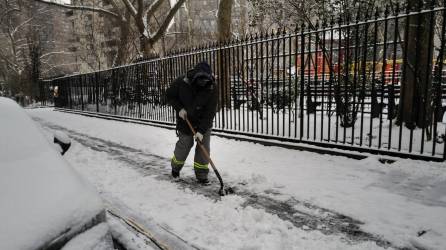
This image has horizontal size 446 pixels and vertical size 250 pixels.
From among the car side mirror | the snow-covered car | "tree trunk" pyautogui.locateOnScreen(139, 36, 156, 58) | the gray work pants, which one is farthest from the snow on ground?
"tree trunk" pyautogui.locateOnScreen(139, 36, 156, 58)

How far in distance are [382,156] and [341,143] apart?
828 mm

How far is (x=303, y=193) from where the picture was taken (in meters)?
4.77

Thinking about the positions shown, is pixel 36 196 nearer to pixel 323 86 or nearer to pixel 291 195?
pixel 291 195

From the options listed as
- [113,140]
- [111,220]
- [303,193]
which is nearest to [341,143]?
[303,193]

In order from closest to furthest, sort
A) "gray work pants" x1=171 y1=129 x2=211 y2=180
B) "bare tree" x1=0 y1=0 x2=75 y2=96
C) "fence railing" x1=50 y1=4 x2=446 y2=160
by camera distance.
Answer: "gray work pants" x1=171 y1=129 x2=211 y2=180 < "fence railing" x1=50 y1=4 x2=446 y2=160 < "bare tree" x1=0 y1=0 x2=75 y2=96

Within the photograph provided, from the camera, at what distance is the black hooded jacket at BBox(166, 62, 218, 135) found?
513 cm

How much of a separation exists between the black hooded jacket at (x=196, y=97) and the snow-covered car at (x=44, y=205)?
264 cm

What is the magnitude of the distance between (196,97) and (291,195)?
1.94 metres

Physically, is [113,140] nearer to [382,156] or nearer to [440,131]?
[382,156]

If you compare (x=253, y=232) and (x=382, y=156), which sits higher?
(x=382, y=156)

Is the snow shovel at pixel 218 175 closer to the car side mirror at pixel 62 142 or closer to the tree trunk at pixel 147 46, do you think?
the car side mirror at pixel 62 142

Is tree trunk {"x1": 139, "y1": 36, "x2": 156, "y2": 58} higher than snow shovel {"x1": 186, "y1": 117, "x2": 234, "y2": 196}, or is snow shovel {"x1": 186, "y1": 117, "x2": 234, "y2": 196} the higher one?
tree trunk {"x1": 139, "y1": 36, "x2": 156, "y2": 58}

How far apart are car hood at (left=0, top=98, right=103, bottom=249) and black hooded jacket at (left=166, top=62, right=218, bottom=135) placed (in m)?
2.54

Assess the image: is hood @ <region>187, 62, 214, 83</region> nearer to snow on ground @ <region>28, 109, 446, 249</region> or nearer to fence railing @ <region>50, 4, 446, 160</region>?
snow on ground @ <region>28, 109, 446, 249</region>
